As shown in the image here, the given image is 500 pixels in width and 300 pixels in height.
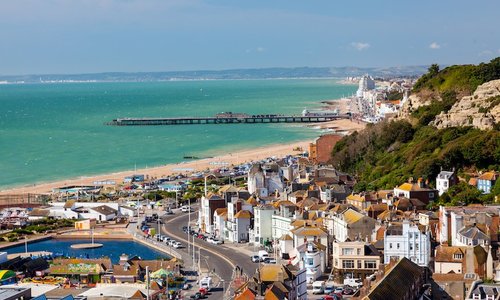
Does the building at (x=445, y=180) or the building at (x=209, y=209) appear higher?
the building at (x=445, y=180)

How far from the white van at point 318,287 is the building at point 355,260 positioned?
4.51ft

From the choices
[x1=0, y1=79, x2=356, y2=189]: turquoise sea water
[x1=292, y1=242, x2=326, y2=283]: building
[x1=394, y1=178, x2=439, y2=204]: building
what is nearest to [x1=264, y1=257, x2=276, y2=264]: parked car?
[x1=292, y1=242, x2=326, y2=283]: building

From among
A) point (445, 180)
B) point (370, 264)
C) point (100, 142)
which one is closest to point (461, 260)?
point (370, 264)

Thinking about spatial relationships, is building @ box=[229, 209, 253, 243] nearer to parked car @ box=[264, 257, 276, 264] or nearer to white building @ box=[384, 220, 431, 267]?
parked car @ box=[264, 257, 276, 264]

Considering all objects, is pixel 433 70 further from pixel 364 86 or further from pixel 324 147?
pixel 364 86

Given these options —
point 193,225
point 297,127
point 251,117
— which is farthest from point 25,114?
point 193,225

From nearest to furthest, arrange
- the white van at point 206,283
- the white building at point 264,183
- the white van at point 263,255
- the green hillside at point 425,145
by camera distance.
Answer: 1. the white van at point 206,283
2. the white van at point 263,255
3. the green hillside at point 425,145
4. the white building at point 264,183

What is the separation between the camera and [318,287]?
34.5 metres

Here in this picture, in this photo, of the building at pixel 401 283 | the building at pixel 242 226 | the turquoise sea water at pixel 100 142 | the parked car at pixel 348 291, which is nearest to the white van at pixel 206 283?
the parked car at pixel 348 291

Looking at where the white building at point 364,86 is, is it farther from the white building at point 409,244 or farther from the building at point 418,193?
the white building at point 409,244

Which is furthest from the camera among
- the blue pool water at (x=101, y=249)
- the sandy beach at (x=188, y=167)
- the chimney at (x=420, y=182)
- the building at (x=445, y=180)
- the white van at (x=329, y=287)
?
the sandy beach at (x=188, y=167)

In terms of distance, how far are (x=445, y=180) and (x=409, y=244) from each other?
12235 millimetres

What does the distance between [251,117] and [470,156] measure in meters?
88.5

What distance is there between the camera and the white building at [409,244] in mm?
36219
